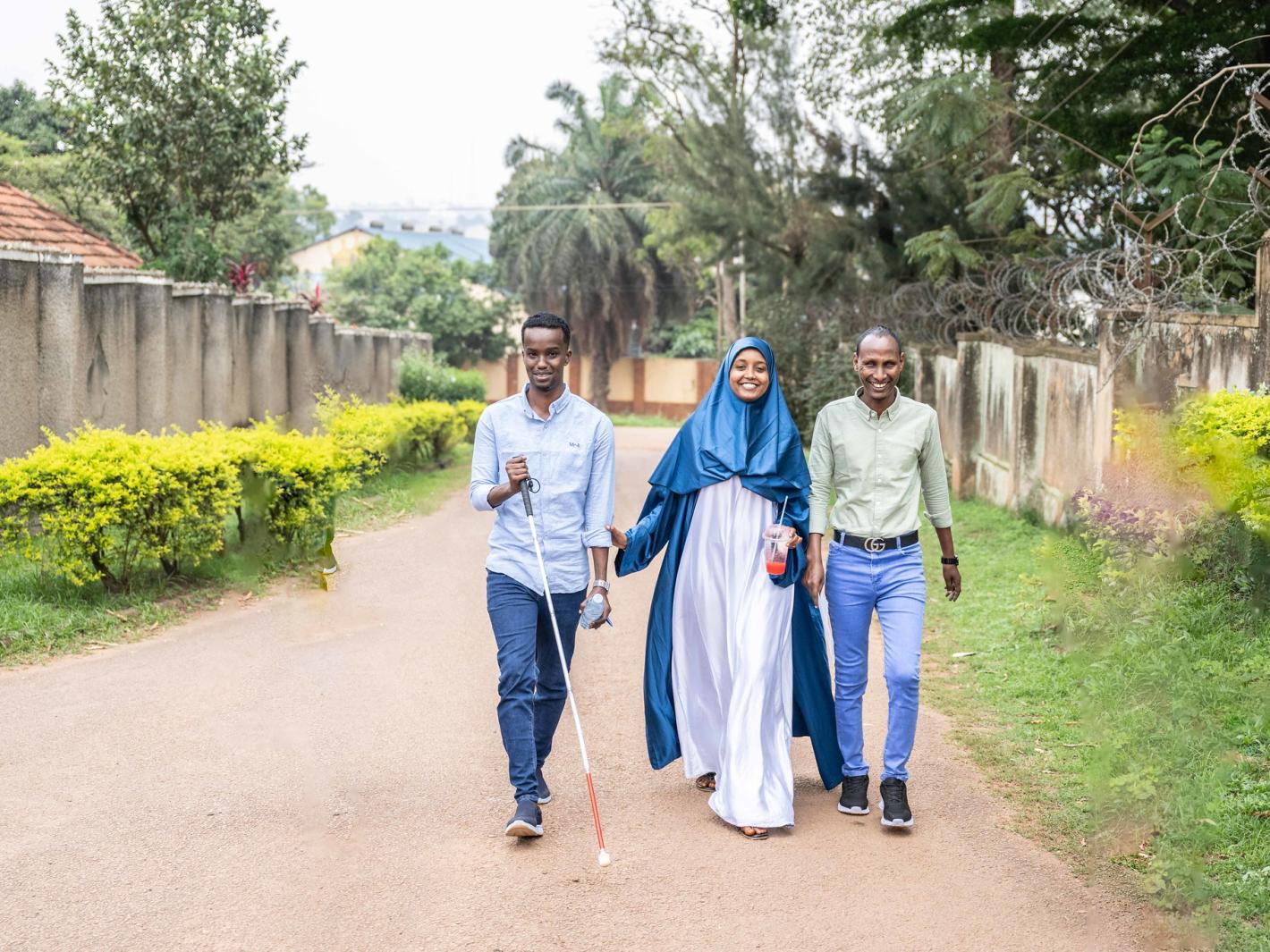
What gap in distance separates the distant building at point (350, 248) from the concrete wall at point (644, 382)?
4565mm

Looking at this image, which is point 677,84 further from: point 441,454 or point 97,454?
point 97,454

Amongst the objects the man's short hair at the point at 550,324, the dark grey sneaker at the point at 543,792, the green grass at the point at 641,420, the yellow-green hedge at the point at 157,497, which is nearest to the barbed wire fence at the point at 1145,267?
the man's short hair at the point at 550,324

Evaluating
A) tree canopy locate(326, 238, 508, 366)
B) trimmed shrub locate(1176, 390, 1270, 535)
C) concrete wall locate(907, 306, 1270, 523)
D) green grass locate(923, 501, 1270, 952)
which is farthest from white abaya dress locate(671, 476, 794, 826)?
tree canopy locate(326, 238, 508, 366)

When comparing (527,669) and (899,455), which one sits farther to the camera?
Result: (899,455)

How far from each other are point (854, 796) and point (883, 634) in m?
0.66

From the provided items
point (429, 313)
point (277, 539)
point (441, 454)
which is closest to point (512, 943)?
point (277, 539)

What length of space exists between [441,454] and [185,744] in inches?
597

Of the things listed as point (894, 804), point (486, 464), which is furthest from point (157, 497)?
point (894, 804)

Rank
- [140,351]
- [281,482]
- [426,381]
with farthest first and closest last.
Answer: [426,381] → [140,351] → [281,482]

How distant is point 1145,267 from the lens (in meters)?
9.87

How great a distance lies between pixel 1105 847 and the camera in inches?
201

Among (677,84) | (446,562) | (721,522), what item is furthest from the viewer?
(677,84)

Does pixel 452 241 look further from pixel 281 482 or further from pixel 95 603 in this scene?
pixel 95 603

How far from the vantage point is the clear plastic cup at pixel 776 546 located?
5.36 m
